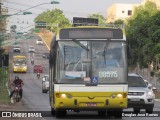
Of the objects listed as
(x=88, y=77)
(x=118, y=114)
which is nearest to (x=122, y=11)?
(x=118, y=114)

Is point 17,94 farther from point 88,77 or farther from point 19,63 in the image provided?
point 19,63

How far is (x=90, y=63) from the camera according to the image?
68.2 ft

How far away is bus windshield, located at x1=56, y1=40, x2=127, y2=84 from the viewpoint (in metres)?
20.7

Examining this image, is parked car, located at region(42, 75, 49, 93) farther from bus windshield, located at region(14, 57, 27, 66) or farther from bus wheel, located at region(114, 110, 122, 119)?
bus windshield, located at region(14, 57, 27, 66)

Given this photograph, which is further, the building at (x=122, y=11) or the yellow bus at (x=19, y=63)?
the building at (x=122, y=11)

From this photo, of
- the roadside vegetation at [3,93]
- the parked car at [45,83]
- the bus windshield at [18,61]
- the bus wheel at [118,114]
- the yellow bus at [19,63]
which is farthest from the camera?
the yellow bus at [19,63]

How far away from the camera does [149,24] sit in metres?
63.4

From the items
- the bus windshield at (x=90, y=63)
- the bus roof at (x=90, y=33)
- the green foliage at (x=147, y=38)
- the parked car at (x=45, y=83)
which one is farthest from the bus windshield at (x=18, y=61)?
the bus windshield at (x=90, y=63)

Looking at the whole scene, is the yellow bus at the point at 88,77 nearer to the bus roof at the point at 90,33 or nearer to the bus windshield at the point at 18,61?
the bus roof at the point at 90,33

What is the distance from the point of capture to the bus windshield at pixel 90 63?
815 inches

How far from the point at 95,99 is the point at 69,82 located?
3.24ft

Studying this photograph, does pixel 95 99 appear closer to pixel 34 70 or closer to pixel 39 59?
pixel 34 70

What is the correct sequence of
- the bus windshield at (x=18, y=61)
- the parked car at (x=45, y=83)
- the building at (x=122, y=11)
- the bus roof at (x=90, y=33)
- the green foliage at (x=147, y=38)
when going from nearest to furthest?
the bus roof at (x=90, y=33) < the parked car at (x=45, y=83) < the green foliage at (x=147, y=38) < the bus windshield at (x=18, y=61) < the building at (x=122, y=11)

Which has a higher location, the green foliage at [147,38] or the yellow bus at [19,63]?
the green foliage at [147,38]
